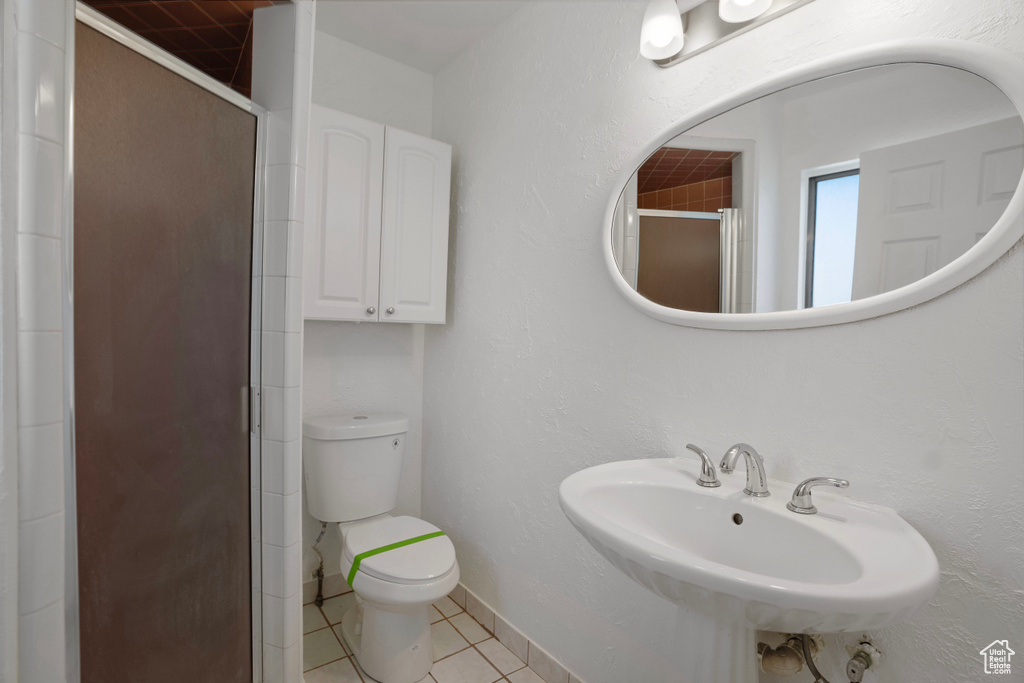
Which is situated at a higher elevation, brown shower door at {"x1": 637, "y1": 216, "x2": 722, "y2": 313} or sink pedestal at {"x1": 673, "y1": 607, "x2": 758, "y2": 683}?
brown shower door at {"x1": 637, "y1": 216, "x2": 722, "y2": 313}

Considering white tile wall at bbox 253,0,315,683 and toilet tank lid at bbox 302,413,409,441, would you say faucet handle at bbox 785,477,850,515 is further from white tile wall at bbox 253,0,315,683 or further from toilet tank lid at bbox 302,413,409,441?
toilet tank lid at bbox 302,413,409,441

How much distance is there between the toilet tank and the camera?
70.9 inches

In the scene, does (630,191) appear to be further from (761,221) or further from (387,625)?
(387,625)

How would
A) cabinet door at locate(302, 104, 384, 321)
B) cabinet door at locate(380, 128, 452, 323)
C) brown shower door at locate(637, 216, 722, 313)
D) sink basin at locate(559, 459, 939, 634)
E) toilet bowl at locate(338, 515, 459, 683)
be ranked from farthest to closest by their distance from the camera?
cabinet door at locate(380, 128, 452, 323) → cabinet door at locate(302, 104, 384, 321) → toilet bowl at locate(338, 515, 459, 683) → brown shower door at locate(637, 216, 722, 313) → sink basin at locate(559, 459, 939, 634)

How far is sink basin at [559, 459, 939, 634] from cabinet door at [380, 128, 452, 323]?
1.11 meters

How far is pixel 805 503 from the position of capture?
0.91m

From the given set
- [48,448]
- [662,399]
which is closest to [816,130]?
[662,399]

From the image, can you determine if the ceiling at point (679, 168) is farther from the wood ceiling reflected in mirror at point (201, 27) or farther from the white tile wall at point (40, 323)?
the white tile wall at point (40, 323)

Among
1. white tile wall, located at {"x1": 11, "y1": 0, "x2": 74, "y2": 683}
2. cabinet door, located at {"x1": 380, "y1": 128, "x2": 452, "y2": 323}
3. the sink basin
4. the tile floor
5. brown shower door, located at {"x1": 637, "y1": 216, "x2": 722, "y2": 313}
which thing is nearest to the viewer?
the sink basin

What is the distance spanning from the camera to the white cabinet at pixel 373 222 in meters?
1.72

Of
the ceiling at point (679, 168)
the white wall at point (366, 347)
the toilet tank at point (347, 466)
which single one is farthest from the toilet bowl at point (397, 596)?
the ceiling at point (679, 168)

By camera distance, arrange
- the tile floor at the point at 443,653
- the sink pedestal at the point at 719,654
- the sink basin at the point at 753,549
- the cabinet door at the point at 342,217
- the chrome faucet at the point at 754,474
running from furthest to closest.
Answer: the cabinet door at the point at 342,217, the tile floor at the point at 443,653, the chrome faucet at the point at 754,474, the sink pedestal at the point at 719,654, the sink basin at the point at 753,549

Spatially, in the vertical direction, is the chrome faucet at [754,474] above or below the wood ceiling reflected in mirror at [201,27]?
below

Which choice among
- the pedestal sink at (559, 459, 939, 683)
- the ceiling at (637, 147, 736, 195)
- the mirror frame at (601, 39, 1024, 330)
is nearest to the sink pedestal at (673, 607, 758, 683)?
the pedestal sink at (559, 459, 939, 683)
